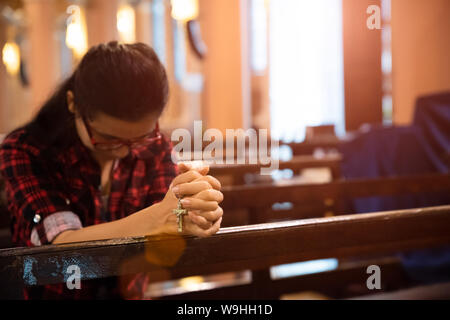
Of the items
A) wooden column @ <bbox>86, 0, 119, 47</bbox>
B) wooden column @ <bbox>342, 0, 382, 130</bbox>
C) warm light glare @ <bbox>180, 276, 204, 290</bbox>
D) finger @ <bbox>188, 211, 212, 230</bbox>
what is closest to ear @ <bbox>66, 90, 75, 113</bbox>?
finger @ <bbox>188, 211, 212, 230</bbox>

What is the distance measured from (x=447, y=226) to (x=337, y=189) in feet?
3.03

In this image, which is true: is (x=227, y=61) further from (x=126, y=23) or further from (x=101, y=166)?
(x=101, y=166)

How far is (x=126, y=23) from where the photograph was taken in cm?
750

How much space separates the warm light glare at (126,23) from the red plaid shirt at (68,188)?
6.70 m

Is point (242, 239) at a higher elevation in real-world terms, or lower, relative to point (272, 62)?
lower

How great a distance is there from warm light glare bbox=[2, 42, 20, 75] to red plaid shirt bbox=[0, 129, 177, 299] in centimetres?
643

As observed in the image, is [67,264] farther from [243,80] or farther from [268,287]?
[243,80]

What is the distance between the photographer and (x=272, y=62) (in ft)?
22.3

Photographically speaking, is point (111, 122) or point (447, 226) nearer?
point (447, 226)

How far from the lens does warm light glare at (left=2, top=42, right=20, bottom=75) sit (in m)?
6.71

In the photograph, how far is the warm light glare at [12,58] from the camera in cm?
671

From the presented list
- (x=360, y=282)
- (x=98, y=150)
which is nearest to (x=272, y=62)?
(x=360, y=282)

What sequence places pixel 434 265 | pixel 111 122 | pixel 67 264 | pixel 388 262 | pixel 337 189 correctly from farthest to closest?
pixel 434 265
pixel 388 262
pixel 337 189
pixel 111 122
pixel 67 264

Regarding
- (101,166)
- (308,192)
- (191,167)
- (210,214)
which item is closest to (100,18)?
(308,192)
